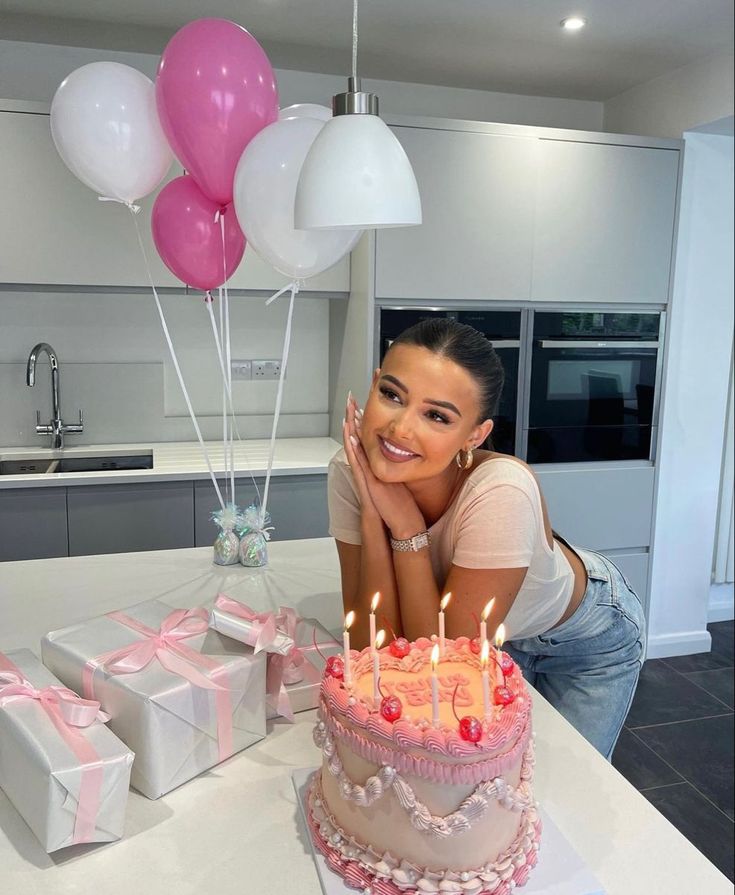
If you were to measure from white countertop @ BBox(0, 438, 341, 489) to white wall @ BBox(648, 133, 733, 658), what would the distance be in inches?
59.4

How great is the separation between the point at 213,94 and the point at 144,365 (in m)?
1.96

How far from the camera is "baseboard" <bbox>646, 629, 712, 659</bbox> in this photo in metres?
3.51

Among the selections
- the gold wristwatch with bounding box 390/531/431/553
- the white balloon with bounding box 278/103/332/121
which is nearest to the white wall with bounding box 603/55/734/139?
the white balloon with bounding box 278/103/332/121

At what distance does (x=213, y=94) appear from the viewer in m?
1.57

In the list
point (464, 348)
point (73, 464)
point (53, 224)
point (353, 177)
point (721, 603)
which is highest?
point (53, 224)

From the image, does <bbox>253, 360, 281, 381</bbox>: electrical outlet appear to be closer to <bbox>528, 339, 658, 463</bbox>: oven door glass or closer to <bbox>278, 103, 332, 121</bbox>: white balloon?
<bbox>528, 339, 658, 463</bbox>: oven door glass

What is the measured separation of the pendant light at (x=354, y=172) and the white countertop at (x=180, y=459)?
1.89 m

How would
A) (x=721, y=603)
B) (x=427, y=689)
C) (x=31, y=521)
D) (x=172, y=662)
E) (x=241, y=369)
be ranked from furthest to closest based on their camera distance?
1. (x=721, y=603)
2. (x=241, y=369)
3. (x=31, y=521)
4. (x=172, y=662)
5. (x=427, y=689)

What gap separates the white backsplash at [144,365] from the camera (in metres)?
3.24

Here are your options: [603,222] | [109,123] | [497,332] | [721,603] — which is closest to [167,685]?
[109,123]

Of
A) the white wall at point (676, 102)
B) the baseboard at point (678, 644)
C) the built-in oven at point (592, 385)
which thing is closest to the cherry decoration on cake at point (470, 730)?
the built-in oven at point (592, 385)

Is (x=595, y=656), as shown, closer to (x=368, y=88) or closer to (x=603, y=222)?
(x=603, y=222)

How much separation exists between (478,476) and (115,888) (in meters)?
0.79

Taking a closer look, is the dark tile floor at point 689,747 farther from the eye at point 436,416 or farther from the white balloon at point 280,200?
the white balloon at point 280,200
